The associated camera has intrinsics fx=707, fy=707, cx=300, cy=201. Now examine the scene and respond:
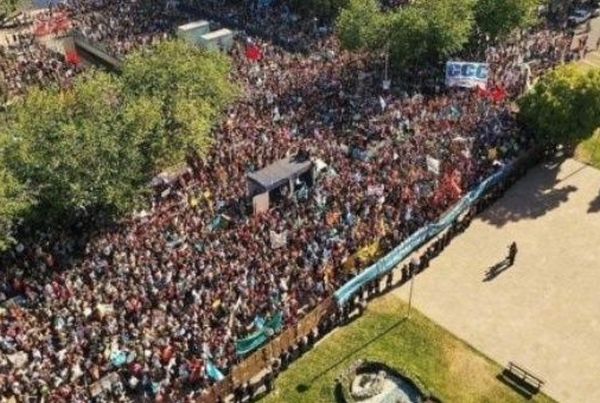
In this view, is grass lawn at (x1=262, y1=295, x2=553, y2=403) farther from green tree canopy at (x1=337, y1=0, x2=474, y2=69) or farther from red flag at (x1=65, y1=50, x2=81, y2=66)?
red flag at (x1=65, y1=50, x2=81, y2=66)

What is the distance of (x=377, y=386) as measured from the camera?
26.6m

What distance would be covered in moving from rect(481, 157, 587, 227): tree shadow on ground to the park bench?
31.4 feet

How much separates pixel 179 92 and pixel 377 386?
64.8 feet

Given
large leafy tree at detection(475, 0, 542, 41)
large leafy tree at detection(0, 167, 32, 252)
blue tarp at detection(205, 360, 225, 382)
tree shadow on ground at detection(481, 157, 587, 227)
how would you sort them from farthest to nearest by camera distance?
1. large leafy tree at detection(475, 0, 542, 41)
2. tree shadow on ground at detection(481, 157, 587, 227)
3. large leafy tree at detection(0, 167, 32, 252)
4. blue tarp at detection(205, 360, 225, 382)

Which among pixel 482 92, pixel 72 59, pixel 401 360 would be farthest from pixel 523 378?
pixel 72 59

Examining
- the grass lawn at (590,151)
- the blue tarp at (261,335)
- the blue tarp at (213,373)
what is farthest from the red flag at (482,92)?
the blue tarp at (213,373)

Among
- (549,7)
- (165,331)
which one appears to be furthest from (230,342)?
(549,7)

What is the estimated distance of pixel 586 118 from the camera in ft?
120

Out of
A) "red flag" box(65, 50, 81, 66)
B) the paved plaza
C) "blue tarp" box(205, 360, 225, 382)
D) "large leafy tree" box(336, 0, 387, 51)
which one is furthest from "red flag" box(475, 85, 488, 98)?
"red flag" box(65, 50, 81, 66)

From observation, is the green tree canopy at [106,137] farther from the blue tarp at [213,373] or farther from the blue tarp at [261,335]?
the blue tarp at [213,373]

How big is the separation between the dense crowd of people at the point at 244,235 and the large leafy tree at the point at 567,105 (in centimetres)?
232

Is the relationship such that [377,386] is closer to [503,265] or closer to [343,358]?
[343,358]

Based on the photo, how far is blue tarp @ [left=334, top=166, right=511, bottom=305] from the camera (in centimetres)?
2981

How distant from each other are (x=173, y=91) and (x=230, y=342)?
16.8 metres
